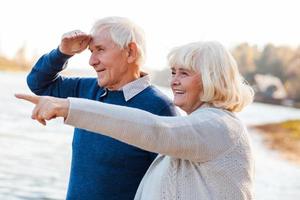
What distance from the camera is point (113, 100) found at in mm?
3098

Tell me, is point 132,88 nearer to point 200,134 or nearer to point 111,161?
point 111,161

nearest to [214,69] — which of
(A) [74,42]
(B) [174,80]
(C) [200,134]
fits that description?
(B) [174,80]

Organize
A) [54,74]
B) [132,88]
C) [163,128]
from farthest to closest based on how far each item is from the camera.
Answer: [54,74] → [132,88] → [163,128]

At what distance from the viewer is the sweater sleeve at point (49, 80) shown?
3260 mm

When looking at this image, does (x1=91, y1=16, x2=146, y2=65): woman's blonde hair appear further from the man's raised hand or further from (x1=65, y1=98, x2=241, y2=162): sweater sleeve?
(x1=65, y1=98, x2=241, y2=162): sweater sleeve

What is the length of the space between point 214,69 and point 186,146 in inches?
Result: 12.5

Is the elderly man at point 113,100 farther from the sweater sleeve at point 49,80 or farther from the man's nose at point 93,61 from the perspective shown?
the sweater sleeve at point 49,80

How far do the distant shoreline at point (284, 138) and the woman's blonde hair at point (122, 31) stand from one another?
17.2 metres

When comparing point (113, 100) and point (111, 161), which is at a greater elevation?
point (113, 100)

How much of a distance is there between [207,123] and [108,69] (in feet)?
2.63

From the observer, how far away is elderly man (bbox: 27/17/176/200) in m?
2.97

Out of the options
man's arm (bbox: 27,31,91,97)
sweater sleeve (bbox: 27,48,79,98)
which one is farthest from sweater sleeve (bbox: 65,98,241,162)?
sweater sleeve (bbox: 27,48,79,98)

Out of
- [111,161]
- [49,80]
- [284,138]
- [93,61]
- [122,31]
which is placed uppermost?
[122,31]

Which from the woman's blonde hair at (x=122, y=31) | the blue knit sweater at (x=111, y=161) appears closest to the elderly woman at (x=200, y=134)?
the blue knit sweater at (x=111, y=161)
